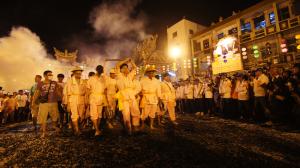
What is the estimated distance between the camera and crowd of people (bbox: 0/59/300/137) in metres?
5.47

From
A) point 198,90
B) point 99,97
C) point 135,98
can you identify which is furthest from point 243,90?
point 99,97

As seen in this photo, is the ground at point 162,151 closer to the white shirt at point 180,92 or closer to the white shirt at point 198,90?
the white shirt at point 198,90

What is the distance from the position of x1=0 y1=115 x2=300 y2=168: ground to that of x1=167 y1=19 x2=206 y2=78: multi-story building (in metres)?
23.4

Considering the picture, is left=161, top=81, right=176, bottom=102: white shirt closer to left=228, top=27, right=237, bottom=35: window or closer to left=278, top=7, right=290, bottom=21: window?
left=278, top=7, right=290, bottom=21: window

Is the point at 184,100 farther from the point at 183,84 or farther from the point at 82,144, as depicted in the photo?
the point at 82,144

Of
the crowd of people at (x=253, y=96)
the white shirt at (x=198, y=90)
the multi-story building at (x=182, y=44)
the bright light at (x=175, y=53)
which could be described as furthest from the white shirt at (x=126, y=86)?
the bright light at (x=175, y=53)

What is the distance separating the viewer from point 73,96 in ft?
18.6

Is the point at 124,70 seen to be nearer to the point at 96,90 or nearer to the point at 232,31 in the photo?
the point at 96,90

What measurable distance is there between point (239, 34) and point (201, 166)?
21.9 meters

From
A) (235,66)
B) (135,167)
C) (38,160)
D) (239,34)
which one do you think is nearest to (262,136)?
(135,167)

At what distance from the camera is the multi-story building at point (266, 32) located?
16.8 m

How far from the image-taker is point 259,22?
20375mm

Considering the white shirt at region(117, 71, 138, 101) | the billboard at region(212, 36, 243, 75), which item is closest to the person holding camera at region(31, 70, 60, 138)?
the white shirt at region(117, 71, 138, 101)

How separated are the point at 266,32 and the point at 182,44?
13019mm
